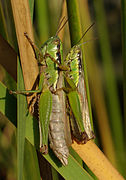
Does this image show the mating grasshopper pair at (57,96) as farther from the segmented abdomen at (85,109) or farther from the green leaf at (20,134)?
the green leaf at (20,134)

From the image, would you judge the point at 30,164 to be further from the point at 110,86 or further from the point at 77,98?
the point at 110,86

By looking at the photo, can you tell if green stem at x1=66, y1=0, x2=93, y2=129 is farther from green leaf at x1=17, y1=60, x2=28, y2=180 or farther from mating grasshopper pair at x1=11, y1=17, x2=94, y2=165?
green leaf at x1=17, y1=60, x2=28, y2=180

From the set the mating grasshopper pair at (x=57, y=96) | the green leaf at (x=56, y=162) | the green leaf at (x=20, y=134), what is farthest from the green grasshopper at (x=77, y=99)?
the green leaf at (x=20, y=134)

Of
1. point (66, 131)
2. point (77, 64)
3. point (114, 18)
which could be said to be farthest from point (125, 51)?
point (114, 18)

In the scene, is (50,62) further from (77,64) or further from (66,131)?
(66,131)

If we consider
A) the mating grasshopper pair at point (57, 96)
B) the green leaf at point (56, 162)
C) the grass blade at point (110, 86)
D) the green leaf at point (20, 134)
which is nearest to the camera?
the green leaf at point (20, 134)

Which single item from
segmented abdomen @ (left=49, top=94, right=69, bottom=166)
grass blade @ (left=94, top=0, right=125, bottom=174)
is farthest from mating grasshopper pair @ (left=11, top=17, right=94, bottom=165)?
grass blade @ (left=94, top=0, right=125, bottom=174)

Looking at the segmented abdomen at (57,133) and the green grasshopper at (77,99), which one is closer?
the segmented abdomen at (57,133)
